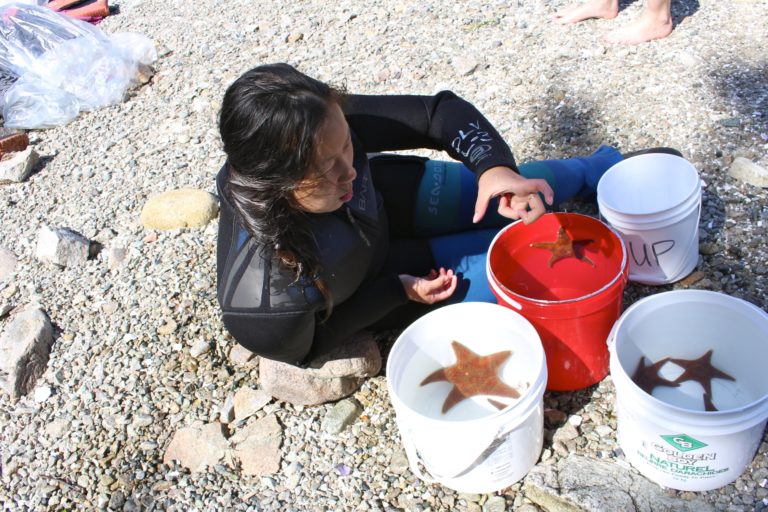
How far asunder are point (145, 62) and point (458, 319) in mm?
2898

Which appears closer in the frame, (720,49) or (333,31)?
(720,49)

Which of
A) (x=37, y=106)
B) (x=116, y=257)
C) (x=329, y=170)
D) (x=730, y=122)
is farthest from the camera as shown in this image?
(x=37, y=106)

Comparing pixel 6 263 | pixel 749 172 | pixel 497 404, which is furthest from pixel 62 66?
pixel 749 172

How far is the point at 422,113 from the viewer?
7.04 ft

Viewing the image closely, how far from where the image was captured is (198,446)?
2.15m

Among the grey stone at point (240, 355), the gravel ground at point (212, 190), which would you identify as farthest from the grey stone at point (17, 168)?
the grey stone at point (240, 355)

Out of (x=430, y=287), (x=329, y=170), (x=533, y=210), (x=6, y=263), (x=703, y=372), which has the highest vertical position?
(x=329, y=170)

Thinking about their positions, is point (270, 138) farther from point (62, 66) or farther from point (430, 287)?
point (62, 66)

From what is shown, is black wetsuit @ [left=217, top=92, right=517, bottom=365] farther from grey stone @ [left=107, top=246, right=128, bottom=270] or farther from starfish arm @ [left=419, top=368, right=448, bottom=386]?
grey stone @ [left=107, top=246, right=128, bottom=270]

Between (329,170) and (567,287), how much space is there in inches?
34.4

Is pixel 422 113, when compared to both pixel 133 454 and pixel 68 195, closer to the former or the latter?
pixel 133 454

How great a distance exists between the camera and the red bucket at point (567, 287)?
1.85 m

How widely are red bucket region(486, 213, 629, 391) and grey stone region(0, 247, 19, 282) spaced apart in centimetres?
203

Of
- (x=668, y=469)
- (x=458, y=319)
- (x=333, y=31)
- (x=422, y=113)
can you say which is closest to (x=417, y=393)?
(x=458, y=319)
